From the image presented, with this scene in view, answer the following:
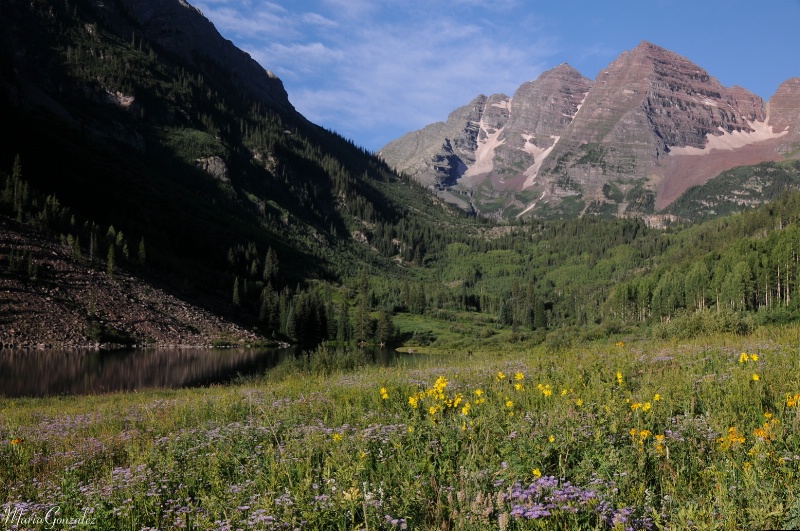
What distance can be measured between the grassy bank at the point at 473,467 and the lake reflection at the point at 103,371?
35.6 metres

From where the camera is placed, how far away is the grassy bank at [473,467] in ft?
16.9

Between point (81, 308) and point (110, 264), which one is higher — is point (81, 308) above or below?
below

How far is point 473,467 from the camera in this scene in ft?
20.7

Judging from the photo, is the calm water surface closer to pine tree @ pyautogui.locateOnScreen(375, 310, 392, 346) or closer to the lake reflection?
the lake reflection

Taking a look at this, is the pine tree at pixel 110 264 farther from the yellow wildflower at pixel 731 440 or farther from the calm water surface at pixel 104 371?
the yellow wildflower at pixel 731 440

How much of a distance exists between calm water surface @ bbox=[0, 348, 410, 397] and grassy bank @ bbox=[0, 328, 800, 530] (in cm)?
2461

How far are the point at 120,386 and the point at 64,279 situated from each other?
188ft

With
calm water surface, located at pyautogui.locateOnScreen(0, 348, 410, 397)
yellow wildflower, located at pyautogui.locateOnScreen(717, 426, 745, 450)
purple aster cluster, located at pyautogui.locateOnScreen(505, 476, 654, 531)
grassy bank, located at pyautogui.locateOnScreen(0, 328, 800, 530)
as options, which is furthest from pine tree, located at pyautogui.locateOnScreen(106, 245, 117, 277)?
yellow wildflower, located at pyautogui.locateOnScreen(717, 426, 745, 450)

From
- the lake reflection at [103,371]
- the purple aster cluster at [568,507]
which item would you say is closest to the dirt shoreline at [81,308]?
the lake reflection at [103,371]

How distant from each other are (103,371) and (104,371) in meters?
0.10

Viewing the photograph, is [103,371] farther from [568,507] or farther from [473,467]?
[568,507]

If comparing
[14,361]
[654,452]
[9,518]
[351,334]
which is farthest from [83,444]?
[351,334]

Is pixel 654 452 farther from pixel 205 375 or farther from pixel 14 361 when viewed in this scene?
pixel 14 361

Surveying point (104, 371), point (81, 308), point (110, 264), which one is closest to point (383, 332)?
point (110, 264)
